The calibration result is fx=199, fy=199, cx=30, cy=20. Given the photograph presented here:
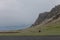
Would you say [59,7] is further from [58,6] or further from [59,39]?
[59,39]

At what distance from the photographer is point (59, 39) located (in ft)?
72.1

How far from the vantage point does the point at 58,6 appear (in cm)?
15950

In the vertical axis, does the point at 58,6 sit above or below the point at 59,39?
above

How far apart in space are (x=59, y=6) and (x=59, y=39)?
139124mm

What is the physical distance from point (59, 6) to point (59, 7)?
3.07m

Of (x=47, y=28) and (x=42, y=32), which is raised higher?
(x=47, y=28)

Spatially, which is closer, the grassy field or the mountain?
the grassy field

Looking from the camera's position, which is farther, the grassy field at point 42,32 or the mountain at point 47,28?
the mountain at point 47,28

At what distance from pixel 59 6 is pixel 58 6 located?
884mm

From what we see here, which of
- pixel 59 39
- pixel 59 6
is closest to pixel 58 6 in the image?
pixel 59 6

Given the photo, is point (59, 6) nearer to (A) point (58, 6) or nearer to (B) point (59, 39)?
(A) point (58, 6)

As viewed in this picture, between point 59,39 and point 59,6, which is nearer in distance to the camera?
point 59,39

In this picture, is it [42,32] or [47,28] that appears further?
[47,28]

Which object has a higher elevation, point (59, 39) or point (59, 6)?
point (59, 6)
